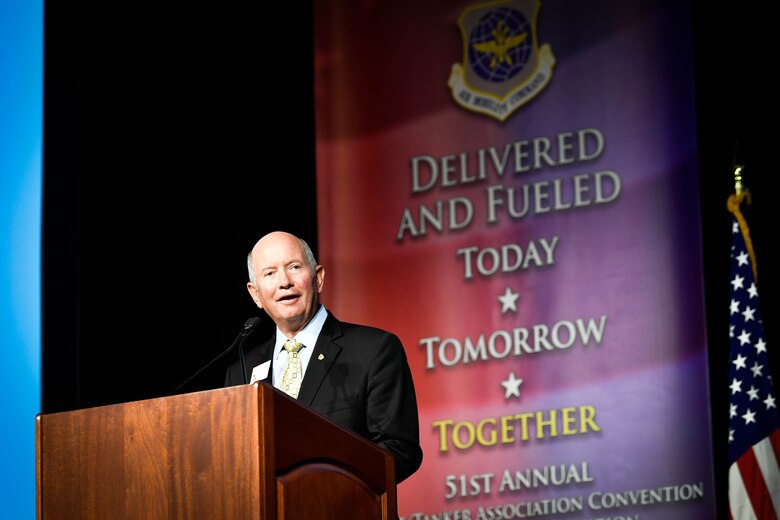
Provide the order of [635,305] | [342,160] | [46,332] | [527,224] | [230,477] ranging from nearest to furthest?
[230,477], [46,332], [635,305], [527,224], [342,160]

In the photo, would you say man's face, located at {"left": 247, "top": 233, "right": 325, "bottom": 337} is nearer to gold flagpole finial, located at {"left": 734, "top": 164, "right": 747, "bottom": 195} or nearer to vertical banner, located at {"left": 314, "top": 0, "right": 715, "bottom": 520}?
vertical banner, located at {"left": 314, "top": 0, "right": 715, "bottom": 520}

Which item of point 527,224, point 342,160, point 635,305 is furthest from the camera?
point 342,160

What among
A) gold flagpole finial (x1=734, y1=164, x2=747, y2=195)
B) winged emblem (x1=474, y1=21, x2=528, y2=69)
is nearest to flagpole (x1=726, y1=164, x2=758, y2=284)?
gold flagpole finial (x1=734, y1=164, x2=747, y2=195)

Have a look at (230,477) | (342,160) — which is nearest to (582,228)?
(342,160)

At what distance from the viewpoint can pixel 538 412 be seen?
4.70 m

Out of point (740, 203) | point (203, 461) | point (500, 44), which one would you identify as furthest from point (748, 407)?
point (203, 461)

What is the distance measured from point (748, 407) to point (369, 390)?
2.15 metres

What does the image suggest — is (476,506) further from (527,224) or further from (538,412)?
(527,224)

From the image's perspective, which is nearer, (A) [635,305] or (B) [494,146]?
(A) [635,305]

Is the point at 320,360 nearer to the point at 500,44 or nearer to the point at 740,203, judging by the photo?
the point at 740,203

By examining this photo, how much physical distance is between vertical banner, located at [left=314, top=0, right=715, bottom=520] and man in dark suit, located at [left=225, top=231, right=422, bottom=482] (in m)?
1.84

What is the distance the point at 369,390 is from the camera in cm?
288

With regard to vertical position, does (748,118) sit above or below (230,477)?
above

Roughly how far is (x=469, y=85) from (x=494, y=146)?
0.34 metres
